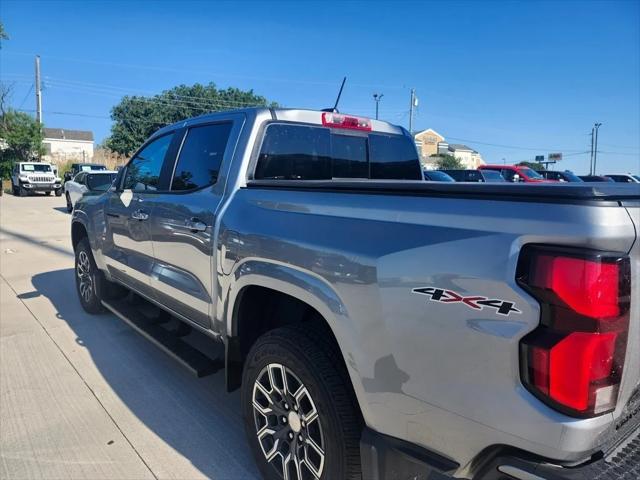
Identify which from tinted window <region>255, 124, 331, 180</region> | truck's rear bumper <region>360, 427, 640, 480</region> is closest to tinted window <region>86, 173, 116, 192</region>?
tinted window <region>255, 124, 331, 180</region>

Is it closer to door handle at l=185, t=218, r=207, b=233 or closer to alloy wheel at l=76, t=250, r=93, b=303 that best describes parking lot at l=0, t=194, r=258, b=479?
alloy wheel at l=76, t=250, r=93, b=303

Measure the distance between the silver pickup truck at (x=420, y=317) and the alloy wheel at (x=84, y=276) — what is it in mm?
2799

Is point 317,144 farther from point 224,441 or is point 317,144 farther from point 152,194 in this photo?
point 224,441

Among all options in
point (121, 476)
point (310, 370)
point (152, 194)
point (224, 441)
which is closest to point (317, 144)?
point (152, 194)

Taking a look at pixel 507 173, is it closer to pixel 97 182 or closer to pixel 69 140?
pixel 97 182

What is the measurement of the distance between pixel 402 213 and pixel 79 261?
4881mm

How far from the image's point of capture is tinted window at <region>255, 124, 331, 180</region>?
3.03 metres

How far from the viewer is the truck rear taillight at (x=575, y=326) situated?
4.37 ft

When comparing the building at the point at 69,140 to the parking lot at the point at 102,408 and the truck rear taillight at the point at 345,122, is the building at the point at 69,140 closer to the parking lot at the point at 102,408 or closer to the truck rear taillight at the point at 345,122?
the parking lot at the point at 102,408

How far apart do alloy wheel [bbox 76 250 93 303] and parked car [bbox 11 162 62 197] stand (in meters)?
25.7

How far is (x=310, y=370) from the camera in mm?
2088

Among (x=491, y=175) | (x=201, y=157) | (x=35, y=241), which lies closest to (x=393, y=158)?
(x=201, y=157)

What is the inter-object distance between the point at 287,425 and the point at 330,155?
1.88 m

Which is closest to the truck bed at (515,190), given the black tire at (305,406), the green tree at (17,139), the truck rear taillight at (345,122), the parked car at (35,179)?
the black tire at (305,406)
